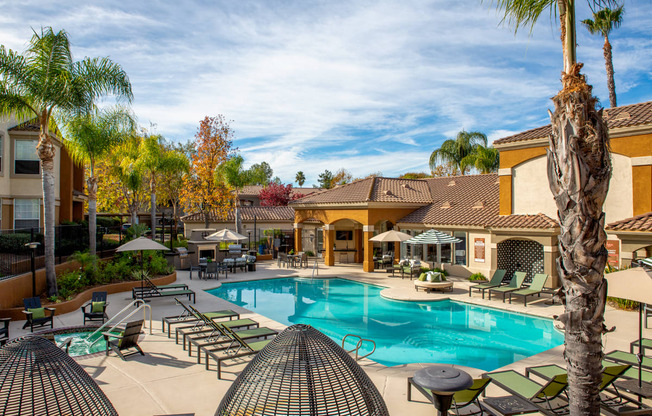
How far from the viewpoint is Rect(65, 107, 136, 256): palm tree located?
1783cm

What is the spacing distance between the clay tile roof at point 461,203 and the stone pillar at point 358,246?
425 centimetres

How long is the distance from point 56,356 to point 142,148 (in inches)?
1052

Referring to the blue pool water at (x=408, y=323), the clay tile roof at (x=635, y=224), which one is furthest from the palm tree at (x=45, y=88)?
the clay tile roof at (x=635, y=224)

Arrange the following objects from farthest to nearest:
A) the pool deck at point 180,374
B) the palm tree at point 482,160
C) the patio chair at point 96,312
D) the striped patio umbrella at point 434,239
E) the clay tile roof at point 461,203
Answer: the palm tree at point 482,160 → the clay tile roof at point 461,203 → the striped patio umbrella at point 434,239 → the patio chair at point 96,312 → the pool deck at point 180,374

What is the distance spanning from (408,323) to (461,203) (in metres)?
12.9

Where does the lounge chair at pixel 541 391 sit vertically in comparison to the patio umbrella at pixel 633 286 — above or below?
below

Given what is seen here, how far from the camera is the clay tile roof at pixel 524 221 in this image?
18641mm

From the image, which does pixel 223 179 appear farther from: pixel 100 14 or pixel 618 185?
pixel 618 185

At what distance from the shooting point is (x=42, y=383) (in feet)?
12.1

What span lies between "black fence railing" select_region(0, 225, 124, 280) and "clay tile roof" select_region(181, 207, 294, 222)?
1282 centimetres

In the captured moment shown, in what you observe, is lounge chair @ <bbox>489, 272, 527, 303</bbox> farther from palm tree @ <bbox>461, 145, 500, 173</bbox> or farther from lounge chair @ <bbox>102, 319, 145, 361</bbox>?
palm tree @ <bbox>461, 145, 500, 173</bbox>

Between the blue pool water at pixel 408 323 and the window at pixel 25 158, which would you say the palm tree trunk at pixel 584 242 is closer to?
the blue pool water at pixel 408 323

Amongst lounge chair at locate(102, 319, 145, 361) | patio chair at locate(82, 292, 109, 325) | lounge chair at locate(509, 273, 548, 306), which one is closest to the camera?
lounge chair at locate(102, 319, 145, 361)

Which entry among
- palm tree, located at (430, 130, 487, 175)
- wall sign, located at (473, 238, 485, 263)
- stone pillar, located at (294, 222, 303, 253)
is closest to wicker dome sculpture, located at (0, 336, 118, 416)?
wall sign, located at (473, 238, 485, 263)
